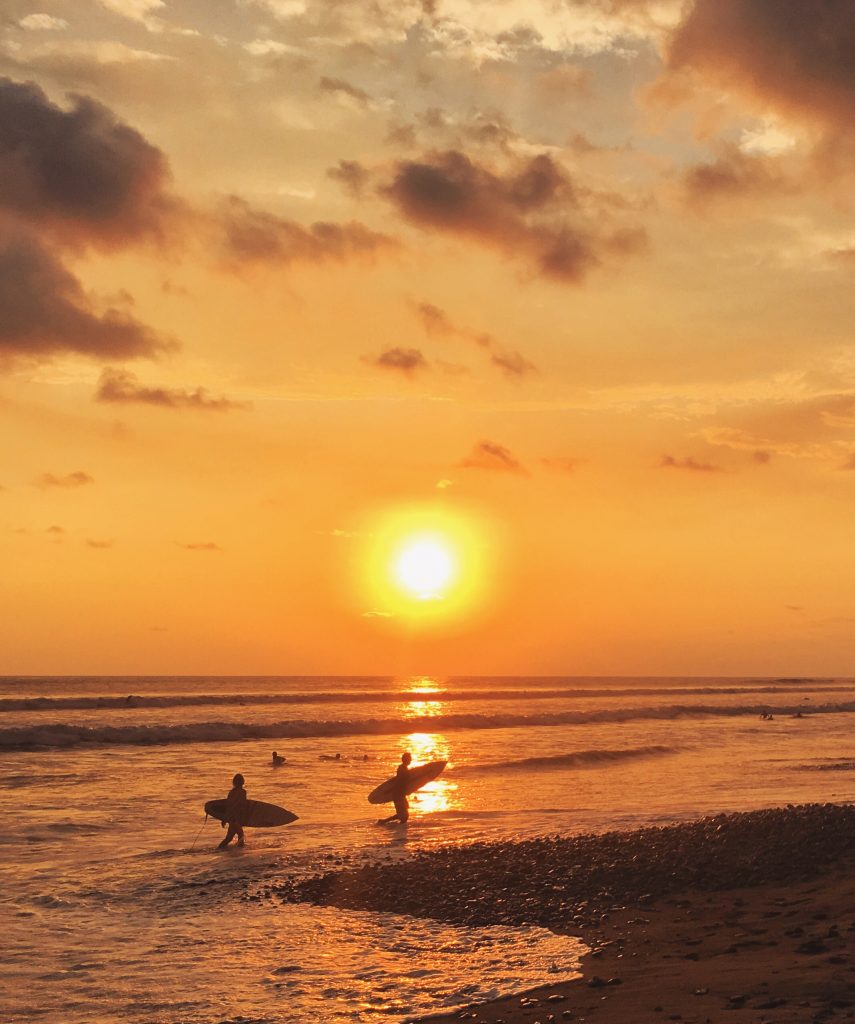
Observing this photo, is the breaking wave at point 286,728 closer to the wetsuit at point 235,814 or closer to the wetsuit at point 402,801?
the wetsuit at point 402,801

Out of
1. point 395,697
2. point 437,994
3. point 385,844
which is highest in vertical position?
point 395,697

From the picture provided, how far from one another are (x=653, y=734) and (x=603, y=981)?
157 feet

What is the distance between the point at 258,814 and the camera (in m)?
23.4

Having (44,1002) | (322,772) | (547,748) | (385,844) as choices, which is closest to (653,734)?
(547,748)

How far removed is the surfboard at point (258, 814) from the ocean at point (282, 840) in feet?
1.58

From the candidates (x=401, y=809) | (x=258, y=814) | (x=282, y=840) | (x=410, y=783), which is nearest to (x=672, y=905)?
(x=282, y=840)

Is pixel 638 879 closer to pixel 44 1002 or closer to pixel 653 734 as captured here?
pixel 44 1002

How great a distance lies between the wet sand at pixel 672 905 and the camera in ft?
33.6

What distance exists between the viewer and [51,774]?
35.3 m

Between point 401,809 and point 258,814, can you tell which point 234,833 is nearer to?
point 258,814

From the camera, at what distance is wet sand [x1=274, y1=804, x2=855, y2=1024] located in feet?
33.6

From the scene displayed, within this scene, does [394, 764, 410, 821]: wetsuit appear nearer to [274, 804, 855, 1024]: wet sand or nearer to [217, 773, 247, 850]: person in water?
[217, 773, 247, 850]: person in water

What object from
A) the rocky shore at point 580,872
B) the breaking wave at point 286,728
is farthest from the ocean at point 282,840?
the rocky shore at point 580,872

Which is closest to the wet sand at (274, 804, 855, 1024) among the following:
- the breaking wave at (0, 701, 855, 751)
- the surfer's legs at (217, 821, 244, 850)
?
the surfer's legs at (217, 821, 244, 850)
